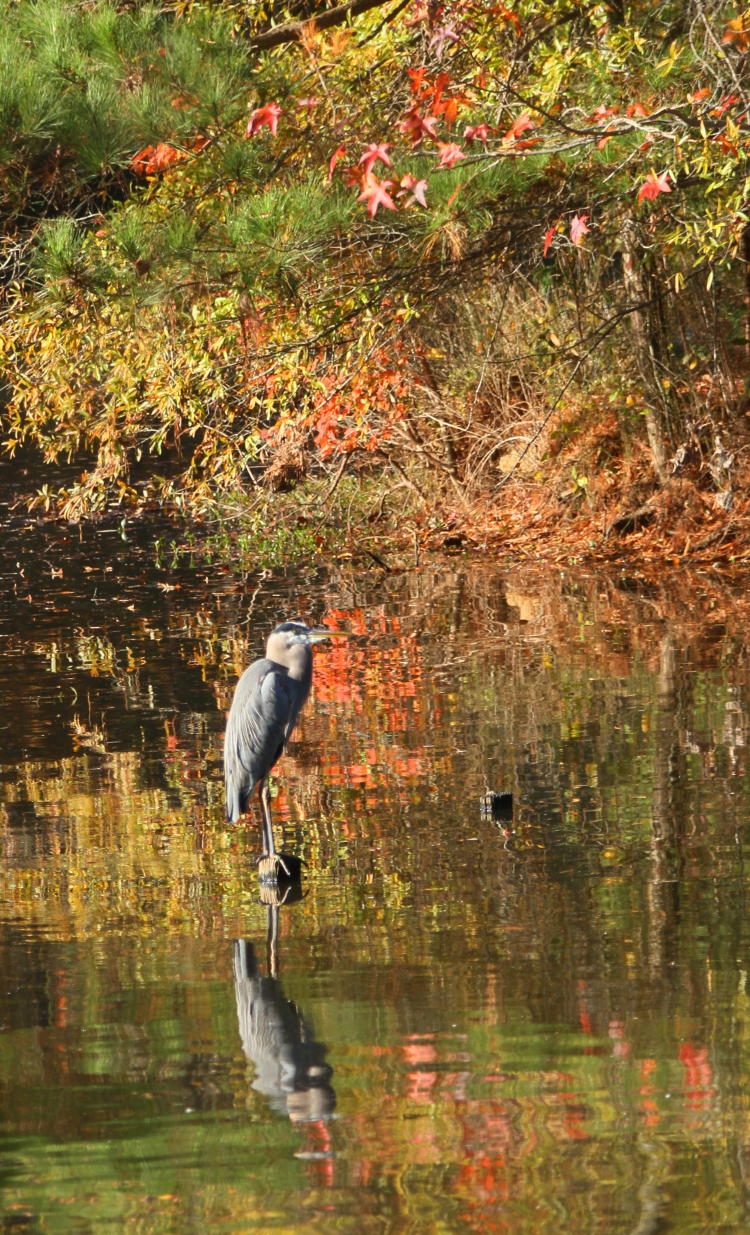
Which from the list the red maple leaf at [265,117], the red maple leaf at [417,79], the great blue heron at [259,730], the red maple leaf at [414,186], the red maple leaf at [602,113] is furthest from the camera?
the red maple leaf at [602,113]

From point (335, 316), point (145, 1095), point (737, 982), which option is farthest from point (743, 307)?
point (145, 1095)

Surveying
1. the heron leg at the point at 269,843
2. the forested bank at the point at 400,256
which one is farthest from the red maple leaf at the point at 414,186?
the heron leg at the point at 269,843

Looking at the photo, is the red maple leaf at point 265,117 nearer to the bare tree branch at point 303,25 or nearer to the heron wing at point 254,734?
the bare tree branch at point 303,25

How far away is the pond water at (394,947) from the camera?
458 cm

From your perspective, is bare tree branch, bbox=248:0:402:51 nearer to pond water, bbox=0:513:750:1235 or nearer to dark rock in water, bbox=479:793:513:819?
pond water, bbox=0:513:750:1235

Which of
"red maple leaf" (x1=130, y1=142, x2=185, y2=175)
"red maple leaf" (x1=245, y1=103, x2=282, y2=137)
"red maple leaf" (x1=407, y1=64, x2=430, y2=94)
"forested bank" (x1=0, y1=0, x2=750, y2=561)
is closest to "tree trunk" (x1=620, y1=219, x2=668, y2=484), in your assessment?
"forested bank" (x1=0, y1=0, x2=750, y2=561)

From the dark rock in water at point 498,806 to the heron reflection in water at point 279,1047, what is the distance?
6.08ft

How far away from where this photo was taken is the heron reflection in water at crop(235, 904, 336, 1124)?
512cm

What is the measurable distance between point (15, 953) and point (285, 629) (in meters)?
1.89

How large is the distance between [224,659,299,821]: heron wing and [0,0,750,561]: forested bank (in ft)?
8.50

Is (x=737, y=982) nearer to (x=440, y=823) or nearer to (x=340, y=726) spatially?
(x=440, y=823)

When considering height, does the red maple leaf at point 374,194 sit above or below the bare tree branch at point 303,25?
below

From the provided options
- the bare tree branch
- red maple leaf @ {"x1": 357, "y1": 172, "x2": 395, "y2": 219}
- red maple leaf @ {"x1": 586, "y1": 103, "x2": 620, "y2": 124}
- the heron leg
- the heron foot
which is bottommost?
the heron foot

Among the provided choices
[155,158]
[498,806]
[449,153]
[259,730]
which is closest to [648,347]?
[449,153]
